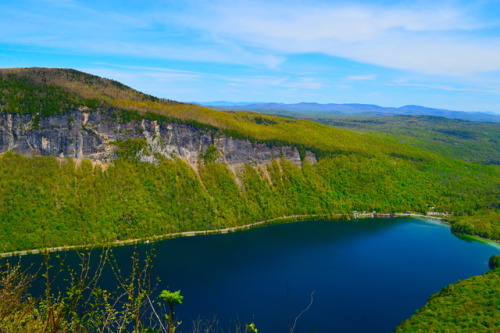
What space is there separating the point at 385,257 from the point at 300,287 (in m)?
27.0

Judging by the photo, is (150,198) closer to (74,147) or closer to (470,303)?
Answer: (74,147)

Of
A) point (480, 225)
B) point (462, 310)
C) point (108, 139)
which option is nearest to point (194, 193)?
point (108, 139)

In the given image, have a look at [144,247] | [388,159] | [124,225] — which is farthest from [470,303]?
[388,159]

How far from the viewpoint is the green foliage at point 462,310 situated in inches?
1415

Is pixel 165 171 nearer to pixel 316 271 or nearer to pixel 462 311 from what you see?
pixel 316 271

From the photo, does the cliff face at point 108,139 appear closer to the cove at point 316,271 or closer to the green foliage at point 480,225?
the cove at point 316,271

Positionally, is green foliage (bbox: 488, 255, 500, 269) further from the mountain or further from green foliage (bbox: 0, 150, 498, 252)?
green foliage (bbox: 0, 150, 498, 252)

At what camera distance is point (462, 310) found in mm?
40094

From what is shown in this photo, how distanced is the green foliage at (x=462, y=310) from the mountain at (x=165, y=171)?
53.3 meters

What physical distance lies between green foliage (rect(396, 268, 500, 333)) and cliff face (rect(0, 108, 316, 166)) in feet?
258

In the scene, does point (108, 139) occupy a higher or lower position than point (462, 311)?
higher

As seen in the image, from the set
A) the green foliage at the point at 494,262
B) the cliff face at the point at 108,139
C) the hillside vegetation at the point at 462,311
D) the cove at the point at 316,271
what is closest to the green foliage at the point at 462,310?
the hillside vegetation at the point at 462,311

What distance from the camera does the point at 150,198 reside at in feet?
304

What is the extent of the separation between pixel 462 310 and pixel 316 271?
2882cm
